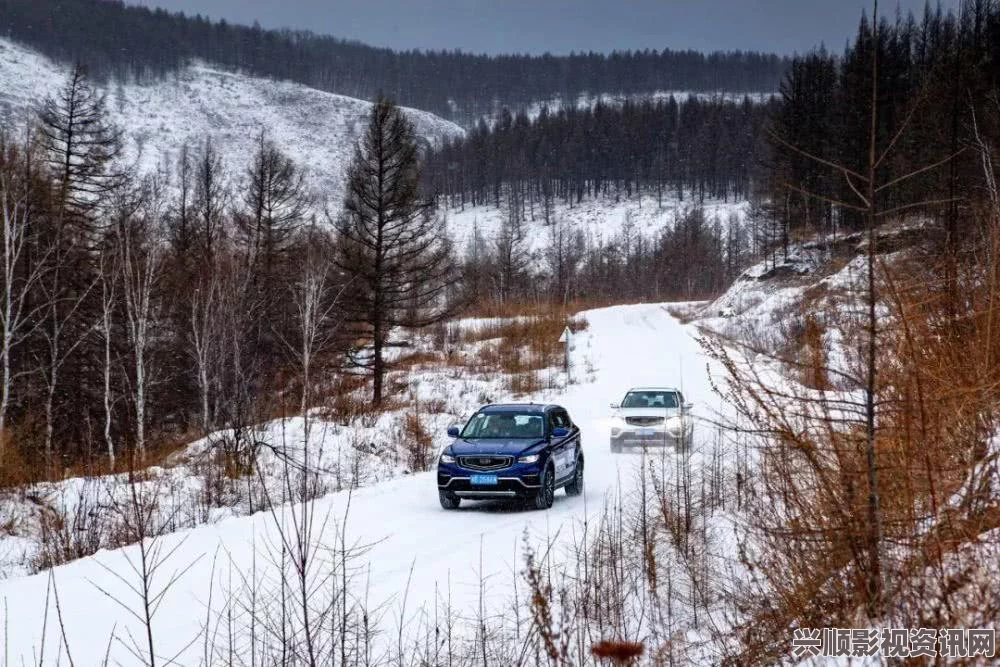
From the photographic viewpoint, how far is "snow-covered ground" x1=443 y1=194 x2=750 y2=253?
114875mm

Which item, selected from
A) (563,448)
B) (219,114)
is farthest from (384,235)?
(219,114)

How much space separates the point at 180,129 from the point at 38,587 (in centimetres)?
15576

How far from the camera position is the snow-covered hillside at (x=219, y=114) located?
134500mm

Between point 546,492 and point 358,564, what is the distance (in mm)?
4351

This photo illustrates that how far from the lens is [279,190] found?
37.3 m

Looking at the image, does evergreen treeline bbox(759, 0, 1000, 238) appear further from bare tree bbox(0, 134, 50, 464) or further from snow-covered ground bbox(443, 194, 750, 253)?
snow-covered ground bbox(443, 194, 750, 253)

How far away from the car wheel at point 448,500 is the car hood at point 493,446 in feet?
2.24

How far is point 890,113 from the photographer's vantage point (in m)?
52.6

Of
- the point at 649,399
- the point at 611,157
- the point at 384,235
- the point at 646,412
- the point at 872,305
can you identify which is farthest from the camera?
the point at 611,157

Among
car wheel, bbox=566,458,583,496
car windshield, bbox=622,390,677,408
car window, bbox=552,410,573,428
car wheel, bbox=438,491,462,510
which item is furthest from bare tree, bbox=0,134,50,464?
car windshield, bbox=622,390,677,408

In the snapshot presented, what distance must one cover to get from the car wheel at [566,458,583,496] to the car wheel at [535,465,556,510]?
4.80 feet

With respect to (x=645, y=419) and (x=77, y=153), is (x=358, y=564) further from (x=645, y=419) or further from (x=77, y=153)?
(x=77, y=153)

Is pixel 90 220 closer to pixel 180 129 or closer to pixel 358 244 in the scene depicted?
pixel 358 244

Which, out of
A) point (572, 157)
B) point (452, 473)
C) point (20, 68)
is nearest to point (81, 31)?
point (20, 68)
